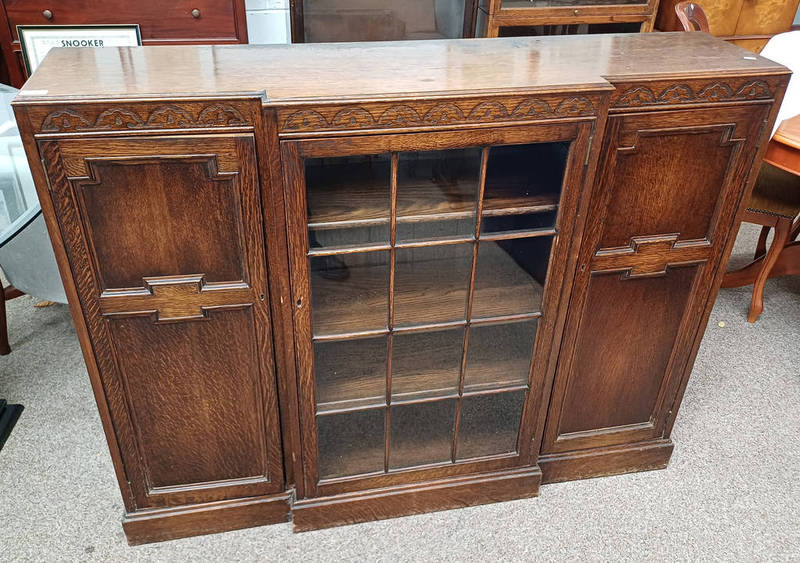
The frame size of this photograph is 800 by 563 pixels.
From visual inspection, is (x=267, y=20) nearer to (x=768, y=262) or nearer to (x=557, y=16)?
(x=557, y=16)

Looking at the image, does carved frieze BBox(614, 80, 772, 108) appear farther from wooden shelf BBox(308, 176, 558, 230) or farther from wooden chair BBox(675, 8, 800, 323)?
wooden chair BBox(675, 8, 800, 323)

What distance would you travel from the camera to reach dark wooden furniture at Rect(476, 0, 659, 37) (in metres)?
2.45

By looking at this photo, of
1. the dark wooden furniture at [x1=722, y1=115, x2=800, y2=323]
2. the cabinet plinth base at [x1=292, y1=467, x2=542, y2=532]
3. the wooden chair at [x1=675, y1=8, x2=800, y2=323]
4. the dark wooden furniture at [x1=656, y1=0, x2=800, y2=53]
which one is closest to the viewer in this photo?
the cabinet plinth base at [x1=292, y1=467, x2=542, y2=532]

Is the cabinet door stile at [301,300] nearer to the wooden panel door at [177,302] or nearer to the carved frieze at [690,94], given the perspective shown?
the wooden panel door at [177,302]

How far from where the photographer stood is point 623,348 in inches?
59.9

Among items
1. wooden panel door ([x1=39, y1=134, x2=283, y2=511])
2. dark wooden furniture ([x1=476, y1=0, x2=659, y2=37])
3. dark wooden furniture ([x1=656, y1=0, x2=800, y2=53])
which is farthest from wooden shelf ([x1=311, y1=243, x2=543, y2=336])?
dark wooden furniture ([x1=656, y1=0, x2=800, y2=53])

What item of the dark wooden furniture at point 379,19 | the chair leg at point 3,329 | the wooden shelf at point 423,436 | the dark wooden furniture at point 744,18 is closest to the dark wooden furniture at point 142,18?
the dark wooden furniture at point 379,19

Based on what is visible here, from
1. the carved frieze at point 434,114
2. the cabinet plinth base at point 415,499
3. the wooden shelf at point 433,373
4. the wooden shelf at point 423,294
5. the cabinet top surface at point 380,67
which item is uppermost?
the cabinet top surface at point 380,67

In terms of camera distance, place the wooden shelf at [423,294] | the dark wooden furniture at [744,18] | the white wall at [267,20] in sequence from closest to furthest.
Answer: the wooden shelf at [423,294] < the white wall at [267,20] < the dark wooden furniture at [744,18]

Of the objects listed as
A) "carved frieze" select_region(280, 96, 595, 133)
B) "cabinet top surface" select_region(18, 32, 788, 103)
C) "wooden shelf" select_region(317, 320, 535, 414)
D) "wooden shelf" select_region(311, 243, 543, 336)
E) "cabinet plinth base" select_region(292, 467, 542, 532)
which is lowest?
"cabinet plinth base" select_region(292, 467, 542, 532)

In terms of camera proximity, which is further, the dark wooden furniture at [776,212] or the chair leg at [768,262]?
the chair leg at [768,262]

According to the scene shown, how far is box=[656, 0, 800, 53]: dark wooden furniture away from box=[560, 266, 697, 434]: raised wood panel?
214cm

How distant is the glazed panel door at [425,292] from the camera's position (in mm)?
1171

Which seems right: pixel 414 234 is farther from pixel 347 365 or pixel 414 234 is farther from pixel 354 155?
pixel 347 365
